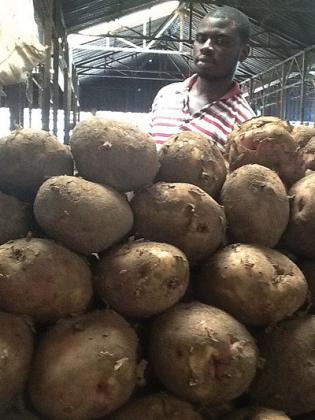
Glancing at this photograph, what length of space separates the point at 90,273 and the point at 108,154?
37 cm

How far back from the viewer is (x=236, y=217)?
179cm

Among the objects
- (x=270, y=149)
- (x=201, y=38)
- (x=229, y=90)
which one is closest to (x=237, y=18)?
(x=201, y=38)

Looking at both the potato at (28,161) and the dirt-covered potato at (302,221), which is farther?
the dirt-covered potato at (302,221)

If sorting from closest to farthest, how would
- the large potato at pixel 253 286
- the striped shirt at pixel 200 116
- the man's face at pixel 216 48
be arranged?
the large potato at pixel 253 286 < the striped shirt at pixel 200 116 < the man's face at pixel 216 48

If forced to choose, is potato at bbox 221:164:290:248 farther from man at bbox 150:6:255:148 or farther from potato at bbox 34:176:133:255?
man at bbox 150:6:255:148

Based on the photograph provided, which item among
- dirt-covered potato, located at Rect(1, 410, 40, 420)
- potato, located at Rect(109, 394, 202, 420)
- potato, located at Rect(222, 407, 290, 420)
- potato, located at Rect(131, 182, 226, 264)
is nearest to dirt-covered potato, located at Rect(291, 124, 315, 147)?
potato, located at Rect(131, 182, 226, 264)

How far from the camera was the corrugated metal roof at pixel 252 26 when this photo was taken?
35.4 ft

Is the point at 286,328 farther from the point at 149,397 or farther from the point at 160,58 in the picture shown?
the point at 160,58

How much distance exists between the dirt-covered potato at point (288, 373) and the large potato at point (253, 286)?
69 millimetres

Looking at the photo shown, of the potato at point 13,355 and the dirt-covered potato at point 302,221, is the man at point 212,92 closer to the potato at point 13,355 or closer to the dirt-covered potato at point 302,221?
the dirt-covered potato at point 302,221

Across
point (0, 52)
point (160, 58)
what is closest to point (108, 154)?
point (0, 52)

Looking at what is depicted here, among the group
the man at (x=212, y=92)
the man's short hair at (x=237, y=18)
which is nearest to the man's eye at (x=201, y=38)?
the man at (x=212, y=92)

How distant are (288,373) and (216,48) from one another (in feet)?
6.55

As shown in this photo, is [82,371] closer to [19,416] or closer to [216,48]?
[19,416]
